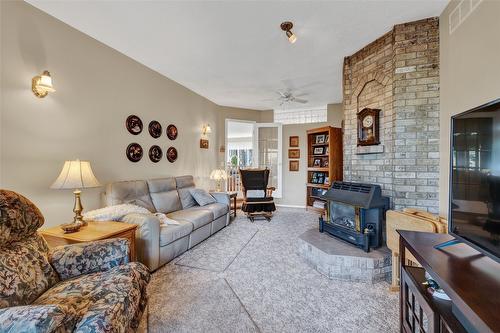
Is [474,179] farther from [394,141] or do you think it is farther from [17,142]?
[17,142]

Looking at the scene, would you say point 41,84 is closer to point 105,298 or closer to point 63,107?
point 63,107

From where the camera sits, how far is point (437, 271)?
3.35 ft

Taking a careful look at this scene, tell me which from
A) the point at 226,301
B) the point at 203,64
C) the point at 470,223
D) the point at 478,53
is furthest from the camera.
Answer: the point at 203,64

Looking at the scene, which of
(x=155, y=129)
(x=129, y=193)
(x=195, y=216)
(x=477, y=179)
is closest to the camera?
(x=477, y=179)

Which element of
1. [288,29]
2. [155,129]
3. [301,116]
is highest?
[288,29]

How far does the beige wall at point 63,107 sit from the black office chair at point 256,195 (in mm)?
1816

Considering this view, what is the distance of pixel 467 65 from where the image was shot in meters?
1.97

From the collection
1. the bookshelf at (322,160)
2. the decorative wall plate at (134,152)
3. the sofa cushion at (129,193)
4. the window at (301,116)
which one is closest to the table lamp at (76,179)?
the sofa cushion at (129,193)

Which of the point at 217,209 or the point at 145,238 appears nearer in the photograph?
the point at 145,238

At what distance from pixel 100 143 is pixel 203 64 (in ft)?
6.00

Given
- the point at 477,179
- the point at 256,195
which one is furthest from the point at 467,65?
the point at 256,195

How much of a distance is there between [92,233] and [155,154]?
1951 mm

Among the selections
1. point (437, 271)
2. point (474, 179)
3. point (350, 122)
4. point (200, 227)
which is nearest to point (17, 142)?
point (200, 227)

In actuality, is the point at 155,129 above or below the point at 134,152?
above
